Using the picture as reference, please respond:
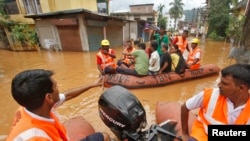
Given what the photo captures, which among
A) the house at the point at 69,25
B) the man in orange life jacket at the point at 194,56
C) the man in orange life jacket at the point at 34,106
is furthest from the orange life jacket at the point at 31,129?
the house at the point at 69,25

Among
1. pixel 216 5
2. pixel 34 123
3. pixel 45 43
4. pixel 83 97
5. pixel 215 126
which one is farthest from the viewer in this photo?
pixel 216 5

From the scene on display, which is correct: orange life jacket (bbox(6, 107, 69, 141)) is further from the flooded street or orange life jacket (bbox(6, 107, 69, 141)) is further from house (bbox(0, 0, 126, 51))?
house (bbox(0, 0, 126, 51))

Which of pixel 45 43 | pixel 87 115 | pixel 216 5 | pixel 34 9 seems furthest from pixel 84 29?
pixel 216 5

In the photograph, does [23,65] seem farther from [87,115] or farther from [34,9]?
[34,9]

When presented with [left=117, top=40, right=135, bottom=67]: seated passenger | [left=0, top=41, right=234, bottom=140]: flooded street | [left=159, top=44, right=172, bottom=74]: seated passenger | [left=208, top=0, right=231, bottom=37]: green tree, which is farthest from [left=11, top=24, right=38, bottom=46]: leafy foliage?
[left=208, top=0, right=231, bottom=37]: green tree

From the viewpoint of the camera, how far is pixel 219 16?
21.9 m

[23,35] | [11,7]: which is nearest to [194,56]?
[23,35]

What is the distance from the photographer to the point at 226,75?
1.64 metres

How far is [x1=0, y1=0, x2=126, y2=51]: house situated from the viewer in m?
12.2

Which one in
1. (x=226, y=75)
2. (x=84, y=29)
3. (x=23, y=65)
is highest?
(x=226, y=75)

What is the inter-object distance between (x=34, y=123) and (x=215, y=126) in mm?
1483

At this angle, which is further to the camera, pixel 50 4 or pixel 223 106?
pixel 50 4

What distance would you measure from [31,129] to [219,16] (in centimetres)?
2477

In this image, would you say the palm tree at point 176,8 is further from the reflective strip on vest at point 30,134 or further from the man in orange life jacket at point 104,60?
the reflective strip on vest at point 30,134
